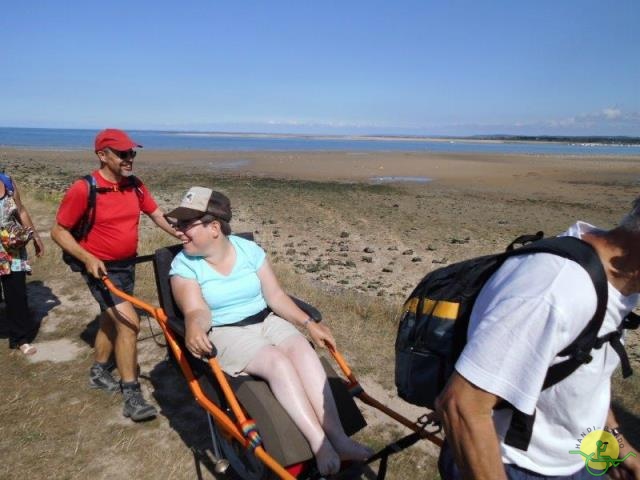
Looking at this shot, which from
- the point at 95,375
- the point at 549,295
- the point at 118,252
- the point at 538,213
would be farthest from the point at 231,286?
the point at 538,213

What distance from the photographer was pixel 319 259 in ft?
33.4

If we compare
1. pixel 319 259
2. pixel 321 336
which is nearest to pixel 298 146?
pixel 319 259

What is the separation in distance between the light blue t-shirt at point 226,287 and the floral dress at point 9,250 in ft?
7.23

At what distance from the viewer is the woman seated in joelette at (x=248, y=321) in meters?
2.66

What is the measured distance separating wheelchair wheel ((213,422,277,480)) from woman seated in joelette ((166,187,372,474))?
452 mm

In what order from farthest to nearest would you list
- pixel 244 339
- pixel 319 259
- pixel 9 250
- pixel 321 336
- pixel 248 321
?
pixel 319 259
pixel 9 250
pixel 248 321
pixel 321 336
pixel 244 339

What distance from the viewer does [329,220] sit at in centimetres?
1427

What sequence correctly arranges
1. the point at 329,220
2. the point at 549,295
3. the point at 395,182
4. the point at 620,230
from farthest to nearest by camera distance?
1. the point at 395,182
2. the point at 329,220
3. the point at 620,230
4. the point at 549,295

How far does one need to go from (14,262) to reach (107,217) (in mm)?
1461

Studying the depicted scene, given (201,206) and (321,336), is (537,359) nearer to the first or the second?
(321,336)

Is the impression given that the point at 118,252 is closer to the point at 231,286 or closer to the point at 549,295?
the point at 231,286

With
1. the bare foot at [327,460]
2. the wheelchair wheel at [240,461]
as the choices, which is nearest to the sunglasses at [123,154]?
the wheelchair wheel at [240,461]

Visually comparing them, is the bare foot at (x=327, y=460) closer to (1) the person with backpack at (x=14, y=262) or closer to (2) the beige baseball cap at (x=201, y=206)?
(2) the beige baseball cap at (x=201, y=206)

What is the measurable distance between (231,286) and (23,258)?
2608 millimetres
